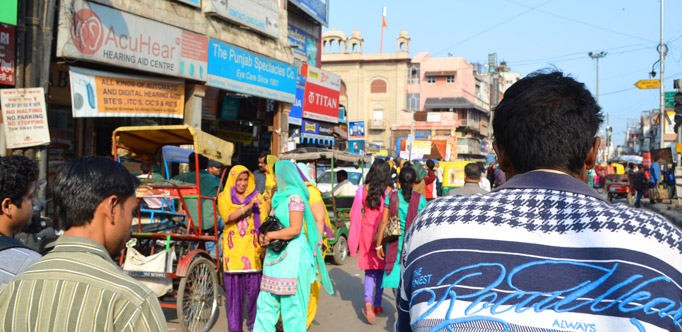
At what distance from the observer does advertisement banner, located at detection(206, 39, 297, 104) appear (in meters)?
12.9

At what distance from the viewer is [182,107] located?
39.9 feet

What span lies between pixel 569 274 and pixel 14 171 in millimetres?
2365

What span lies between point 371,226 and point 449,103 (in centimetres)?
5019

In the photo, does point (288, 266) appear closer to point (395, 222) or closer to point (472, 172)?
point (395, 222)

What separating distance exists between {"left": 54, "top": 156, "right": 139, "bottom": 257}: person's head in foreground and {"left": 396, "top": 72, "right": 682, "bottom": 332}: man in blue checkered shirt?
968 millimetres

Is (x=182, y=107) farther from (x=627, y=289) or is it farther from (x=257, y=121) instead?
(x=627, y=289)

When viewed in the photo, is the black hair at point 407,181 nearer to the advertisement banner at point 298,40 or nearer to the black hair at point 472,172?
the black hair at point 472,172

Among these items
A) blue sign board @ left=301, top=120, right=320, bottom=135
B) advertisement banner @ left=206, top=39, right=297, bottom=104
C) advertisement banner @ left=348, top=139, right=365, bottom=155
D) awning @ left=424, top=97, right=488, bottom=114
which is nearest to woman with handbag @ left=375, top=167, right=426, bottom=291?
advertisement banner @ left=206, top=39, right=297, bottom=104

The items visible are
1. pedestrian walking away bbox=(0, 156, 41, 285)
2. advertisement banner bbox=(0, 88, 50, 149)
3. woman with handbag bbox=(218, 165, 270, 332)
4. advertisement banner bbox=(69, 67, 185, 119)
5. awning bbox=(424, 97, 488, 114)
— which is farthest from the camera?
awning bbox=(424, 97, 488, 114)

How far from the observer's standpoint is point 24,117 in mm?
7109

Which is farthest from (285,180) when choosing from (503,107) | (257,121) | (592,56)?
(592,56)

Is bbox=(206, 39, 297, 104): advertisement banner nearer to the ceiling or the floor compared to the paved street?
nearer to the ceiling

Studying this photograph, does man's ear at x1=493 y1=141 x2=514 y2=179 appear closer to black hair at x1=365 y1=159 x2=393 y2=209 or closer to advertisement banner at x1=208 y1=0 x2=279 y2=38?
black hair at x1=365 y1=159 x2=393 y2=209

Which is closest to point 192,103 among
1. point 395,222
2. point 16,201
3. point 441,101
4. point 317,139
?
point 395,222
